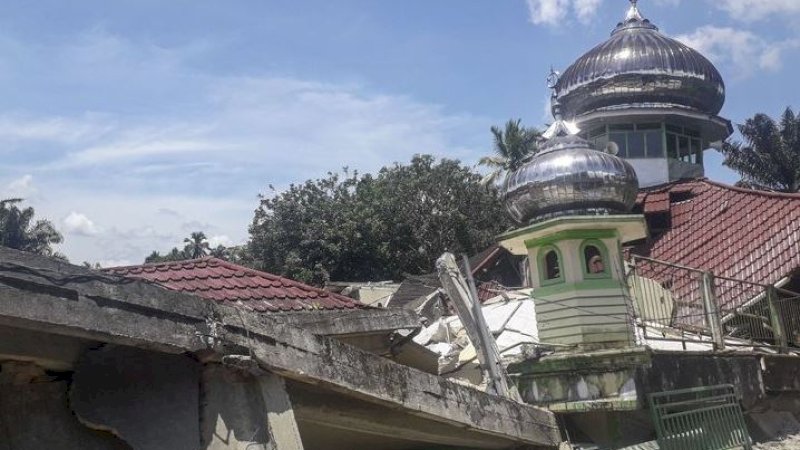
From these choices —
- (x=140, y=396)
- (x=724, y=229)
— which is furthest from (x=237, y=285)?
(x=724, y=229)

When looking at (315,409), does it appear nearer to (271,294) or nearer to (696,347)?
(271,294)

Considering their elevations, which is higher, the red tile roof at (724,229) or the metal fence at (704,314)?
the red tile roof at (724,229)

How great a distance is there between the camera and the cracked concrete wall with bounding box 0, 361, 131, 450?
10.8 ft

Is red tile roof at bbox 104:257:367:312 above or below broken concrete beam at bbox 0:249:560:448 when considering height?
above

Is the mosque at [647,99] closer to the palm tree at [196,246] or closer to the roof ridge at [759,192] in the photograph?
the roof ridge at [759,192]

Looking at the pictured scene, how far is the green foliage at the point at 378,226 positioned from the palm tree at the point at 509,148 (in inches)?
150

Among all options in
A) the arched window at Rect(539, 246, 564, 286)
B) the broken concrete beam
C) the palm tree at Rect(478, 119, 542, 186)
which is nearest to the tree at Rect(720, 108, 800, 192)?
the palm tree at Rect(478, 119, 542, 186)

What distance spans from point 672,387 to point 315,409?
17.3 feet

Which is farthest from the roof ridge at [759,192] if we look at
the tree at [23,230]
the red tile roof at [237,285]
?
the tree at [23,230]

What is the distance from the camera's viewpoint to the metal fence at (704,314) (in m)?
10.1

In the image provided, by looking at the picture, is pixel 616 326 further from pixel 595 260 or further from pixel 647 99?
pixel 647 99

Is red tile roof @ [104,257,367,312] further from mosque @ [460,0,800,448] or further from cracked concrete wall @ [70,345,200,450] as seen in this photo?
cracked concrete wall @ [70,345,200,450]

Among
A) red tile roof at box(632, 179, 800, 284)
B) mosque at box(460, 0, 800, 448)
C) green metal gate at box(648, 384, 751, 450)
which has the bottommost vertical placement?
green metal gate at box(648, 384, 751, 450)

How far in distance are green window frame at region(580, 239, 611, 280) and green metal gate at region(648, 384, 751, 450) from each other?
1.61 metres
